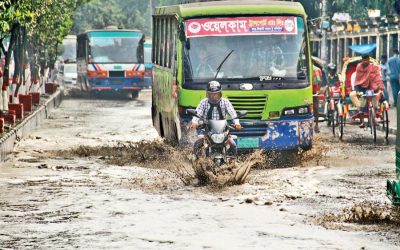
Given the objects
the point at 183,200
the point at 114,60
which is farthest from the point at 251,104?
the point at 114,60

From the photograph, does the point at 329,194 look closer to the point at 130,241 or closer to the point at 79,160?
the point at 130,241

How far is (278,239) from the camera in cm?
1073

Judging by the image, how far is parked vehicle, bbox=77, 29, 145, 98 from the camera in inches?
1948

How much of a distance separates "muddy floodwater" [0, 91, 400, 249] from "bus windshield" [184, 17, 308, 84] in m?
1.32

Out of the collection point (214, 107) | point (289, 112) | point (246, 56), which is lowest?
point (289, 112)

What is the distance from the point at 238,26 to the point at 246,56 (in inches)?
20.0

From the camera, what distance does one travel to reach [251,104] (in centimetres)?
1883

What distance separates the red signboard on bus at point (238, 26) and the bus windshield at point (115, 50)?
100 feet

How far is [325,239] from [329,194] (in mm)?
3896

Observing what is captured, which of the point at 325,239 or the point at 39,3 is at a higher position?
the point at 39,3

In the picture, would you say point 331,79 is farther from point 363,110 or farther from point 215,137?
point 215,137

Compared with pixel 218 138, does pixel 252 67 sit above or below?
above

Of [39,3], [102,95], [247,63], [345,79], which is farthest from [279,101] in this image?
[102,95]

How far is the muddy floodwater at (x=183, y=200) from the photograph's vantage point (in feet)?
35.3
